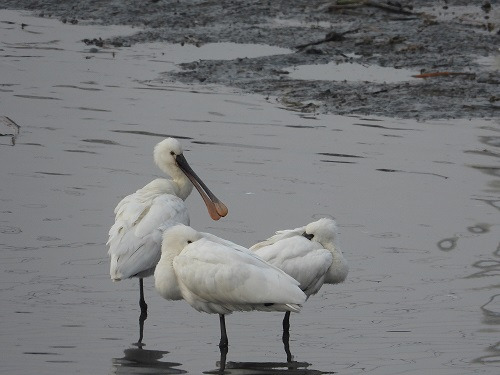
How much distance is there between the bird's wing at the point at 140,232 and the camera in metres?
8.62

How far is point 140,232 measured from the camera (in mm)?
8820

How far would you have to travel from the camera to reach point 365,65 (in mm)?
16953

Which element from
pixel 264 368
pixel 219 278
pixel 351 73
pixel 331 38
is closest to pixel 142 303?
pixel 219 278

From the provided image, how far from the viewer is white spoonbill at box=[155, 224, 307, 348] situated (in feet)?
25.7

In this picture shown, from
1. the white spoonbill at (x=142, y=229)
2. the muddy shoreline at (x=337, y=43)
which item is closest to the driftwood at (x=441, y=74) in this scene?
the muddy shoreline at (x=337, y=43)

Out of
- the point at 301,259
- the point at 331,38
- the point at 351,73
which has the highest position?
the point at 301,259

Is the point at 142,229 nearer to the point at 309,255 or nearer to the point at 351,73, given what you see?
the point at 309,255

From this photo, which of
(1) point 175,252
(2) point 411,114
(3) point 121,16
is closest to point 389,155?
(2) point 411,114

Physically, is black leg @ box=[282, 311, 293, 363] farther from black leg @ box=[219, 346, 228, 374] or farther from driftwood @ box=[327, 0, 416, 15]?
driftwood @ box=[327, 0, 416, 15]

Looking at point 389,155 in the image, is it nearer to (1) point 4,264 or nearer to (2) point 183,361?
(1) point 4,264

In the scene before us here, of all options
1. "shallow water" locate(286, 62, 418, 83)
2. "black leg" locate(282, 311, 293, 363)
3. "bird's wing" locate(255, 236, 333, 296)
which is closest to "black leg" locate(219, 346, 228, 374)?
"black leg" locate(282, 311, 293, 363)

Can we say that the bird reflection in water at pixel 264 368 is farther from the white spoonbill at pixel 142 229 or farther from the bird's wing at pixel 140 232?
the bird's wing at pixel 140 232

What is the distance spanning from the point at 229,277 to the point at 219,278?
6 centimetres

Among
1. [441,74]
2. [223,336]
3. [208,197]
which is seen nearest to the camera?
[223,336]
